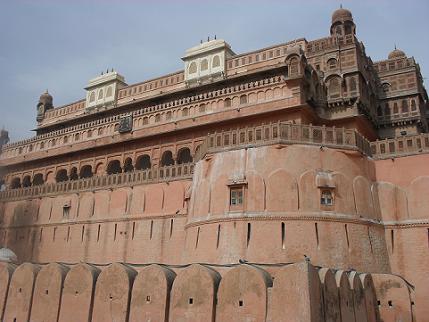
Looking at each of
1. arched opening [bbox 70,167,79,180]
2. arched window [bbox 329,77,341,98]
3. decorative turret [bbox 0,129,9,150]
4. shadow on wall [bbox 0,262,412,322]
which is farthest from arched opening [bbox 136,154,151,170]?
decorative turret [bbox 0,129,9,150]

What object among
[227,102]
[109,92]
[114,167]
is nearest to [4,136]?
[109,92]

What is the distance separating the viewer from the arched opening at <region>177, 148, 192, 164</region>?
103ft

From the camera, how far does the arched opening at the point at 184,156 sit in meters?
31.4

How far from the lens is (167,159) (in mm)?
32781

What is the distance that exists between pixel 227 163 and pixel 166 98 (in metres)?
18.5

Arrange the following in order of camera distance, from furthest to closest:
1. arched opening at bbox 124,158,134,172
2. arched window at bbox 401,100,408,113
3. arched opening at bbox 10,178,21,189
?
arched opening at bbox 10,178,21,189 → arched opening at bbox 124,158,134,172 → arched window at bbox 401,100,408,113

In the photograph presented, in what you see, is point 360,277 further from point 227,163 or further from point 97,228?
point 97,228

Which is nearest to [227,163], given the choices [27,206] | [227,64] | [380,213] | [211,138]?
[211,138]

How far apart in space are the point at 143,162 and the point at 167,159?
9.73 feet

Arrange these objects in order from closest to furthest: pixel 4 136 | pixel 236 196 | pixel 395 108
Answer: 1. pixel 236 196
2. pixel 395 108
3. pixel 4 136

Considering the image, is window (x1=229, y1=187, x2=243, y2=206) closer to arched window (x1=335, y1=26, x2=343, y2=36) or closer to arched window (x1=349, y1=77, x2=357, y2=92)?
arched window (x1=349, y1=77, x2=357, y2=92)

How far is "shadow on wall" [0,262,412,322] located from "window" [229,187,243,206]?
3870mm

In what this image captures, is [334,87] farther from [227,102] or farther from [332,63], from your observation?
[227,102]

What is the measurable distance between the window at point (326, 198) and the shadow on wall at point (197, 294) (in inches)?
124
